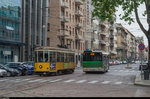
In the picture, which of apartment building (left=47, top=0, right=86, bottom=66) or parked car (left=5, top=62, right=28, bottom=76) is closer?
parked car (left=5, top=62, right=28, bottom=76)

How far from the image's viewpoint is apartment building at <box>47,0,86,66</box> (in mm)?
65000

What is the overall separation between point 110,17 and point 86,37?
57.1 metres

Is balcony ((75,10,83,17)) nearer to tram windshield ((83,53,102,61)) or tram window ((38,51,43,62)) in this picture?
tram windshield ((83,53,102,61))

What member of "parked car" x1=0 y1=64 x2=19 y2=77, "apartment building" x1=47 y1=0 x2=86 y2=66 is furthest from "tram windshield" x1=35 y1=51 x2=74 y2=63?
"apartment building" x1=47 y1=0 x2=86 y2=66

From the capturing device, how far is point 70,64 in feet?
115

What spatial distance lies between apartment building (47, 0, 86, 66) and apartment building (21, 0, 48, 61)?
382 centimetres

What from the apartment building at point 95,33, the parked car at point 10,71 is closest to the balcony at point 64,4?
the apartment building at point 95,33

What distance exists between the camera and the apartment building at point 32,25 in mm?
53688

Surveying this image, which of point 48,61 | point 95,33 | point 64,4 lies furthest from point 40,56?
point 95,33

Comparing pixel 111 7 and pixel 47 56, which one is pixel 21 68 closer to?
pixel 47 56

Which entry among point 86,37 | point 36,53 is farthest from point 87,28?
point 36,53

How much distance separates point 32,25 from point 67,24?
14292mm

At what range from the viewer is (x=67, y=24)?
69.0 metres

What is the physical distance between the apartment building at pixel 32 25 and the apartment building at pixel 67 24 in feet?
12.5
